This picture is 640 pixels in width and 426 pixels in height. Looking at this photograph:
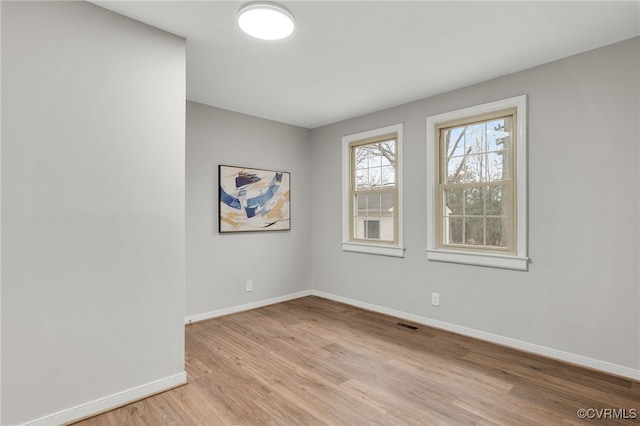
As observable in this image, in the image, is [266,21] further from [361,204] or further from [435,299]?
[435,299]

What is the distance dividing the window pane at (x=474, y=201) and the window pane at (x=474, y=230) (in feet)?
0.20

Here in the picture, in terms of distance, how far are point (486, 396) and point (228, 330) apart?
96.5 inches

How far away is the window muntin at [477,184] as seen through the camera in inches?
126

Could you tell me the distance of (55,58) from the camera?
6.31ft

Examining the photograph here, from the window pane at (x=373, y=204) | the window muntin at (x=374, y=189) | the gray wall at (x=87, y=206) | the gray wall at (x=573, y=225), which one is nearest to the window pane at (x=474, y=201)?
the gray wall at (x=573, y=225)

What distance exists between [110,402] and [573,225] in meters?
3.62

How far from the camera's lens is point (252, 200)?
14.4 feet

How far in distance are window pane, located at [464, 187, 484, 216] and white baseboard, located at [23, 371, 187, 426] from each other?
2.99 metres

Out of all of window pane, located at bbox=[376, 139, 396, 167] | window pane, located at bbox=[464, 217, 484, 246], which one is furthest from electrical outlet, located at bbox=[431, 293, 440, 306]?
window pane, located at bbox=[376, 139, 396, 167]

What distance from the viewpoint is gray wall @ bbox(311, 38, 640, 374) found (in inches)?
98.7

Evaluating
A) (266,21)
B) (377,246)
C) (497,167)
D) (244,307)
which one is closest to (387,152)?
(377,246)

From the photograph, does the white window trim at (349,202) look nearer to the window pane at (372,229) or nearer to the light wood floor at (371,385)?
the window pane at (372,229)

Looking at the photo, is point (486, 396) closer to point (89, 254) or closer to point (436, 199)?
point (436, 199)

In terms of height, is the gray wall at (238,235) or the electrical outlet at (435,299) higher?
the gray wall at (238,235)
